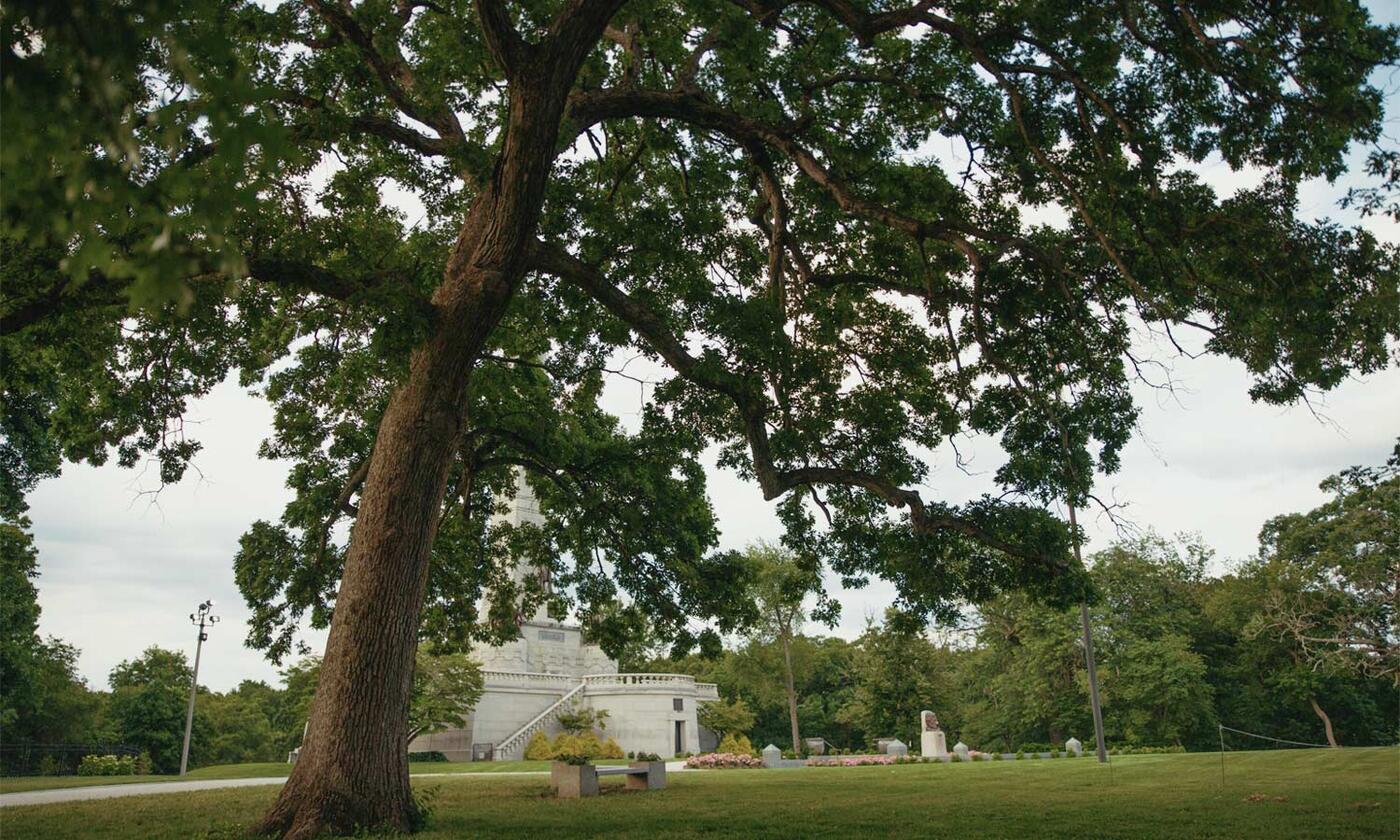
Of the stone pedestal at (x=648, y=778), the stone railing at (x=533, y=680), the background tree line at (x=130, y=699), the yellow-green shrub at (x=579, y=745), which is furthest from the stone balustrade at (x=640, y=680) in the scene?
the stone pedestal at (x=648, y=778)

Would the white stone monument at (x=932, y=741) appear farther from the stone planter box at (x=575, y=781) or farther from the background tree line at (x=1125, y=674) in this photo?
the stone planter box at (x=575, y=781)

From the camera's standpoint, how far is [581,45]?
27.7 ft

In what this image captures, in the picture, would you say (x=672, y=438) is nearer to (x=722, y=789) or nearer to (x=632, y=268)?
(x=632, y=268)

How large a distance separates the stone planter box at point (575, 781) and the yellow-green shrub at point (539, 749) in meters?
23.4

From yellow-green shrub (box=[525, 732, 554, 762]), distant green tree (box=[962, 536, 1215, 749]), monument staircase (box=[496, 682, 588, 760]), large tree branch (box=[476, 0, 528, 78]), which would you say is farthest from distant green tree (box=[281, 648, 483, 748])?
large tree branch (box=[476, 0, 528, 78])

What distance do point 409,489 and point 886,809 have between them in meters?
8.05

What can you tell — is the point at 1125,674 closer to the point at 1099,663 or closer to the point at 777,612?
the point at 1099,663

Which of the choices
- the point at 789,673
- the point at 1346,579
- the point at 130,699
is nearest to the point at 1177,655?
the point at 1346,579

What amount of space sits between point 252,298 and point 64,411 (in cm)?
440

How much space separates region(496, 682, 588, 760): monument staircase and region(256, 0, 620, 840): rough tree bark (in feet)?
103

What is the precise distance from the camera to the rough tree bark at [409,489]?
8.73 m

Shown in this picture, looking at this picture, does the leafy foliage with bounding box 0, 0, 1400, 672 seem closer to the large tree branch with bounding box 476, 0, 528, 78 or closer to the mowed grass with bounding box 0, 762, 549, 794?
the large tree branch with bounding box 476, 0, 528, 78

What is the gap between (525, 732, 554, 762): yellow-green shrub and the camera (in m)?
38.3

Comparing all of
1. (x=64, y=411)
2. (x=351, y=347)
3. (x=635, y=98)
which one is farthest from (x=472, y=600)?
(x=635, y=98)
